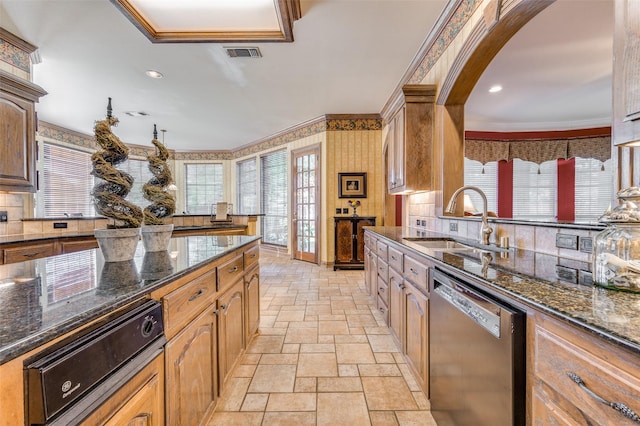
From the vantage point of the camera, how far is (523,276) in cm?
102

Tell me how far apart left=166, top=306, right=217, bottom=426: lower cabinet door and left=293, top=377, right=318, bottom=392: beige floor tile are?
21.7 inches

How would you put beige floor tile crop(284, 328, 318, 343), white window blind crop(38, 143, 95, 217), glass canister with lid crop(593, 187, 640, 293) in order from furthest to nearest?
white window blind crop(38, 143, 95, 217) < beige floor tile crop(284, 328, 318, 343) < glass canister with lid crop(593, 187, 640, 293)

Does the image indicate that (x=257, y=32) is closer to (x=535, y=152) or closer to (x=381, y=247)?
(x=381, y=247)

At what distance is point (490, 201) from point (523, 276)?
18.2ft

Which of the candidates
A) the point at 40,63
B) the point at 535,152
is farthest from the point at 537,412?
the point at 535,152

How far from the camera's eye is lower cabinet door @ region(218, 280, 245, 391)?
157cm

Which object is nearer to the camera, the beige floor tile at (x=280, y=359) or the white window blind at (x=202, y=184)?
the beige floor tile at (x=280, y=359)

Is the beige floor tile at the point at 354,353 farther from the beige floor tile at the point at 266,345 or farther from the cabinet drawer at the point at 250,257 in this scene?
the cabinet drawer at the point at 250,257

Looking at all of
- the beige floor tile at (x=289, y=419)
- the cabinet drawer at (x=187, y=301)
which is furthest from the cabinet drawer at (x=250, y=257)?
the beige floor tile at (x=289, y=419)

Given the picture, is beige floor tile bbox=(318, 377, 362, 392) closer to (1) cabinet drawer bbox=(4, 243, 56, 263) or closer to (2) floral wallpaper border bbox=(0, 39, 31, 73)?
(1) cabinet drawer bbox=(4, 243, 56, 263)

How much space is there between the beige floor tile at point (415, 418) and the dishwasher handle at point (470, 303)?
2.47 ft

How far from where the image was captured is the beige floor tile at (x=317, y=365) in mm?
1961

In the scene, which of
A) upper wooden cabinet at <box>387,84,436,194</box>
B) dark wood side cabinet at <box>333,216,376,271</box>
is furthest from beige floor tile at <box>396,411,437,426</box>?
dark wood side cabinet at <box>333,216,376,271</box>

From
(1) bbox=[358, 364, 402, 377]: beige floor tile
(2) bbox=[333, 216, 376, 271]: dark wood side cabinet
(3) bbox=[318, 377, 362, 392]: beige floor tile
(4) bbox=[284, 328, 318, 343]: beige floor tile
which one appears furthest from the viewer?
(2) bbox=[333, 216, 376, 271]: dark wood side cabinet
